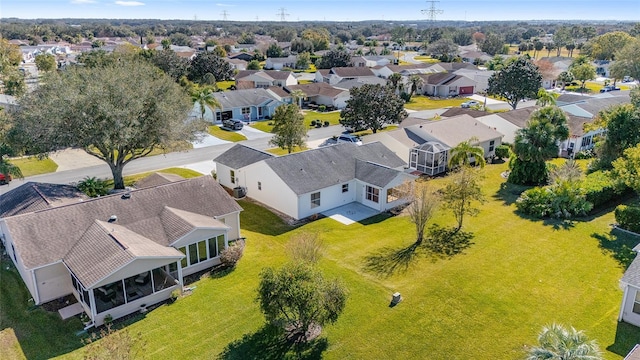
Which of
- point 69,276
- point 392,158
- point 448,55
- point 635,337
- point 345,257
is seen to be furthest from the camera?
point 448,55

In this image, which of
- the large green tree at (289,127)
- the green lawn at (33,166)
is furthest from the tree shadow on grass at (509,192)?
the green lawn at (33,166)

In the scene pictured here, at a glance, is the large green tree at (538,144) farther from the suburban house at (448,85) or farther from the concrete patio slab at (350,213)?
the suburban house at (448,85)

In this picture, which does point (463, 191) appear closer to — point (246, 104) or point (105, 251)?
point (105, 251)

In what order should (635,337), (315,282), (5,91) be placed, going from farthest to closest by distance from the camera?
(5,91) → (635,337) → (315,282)

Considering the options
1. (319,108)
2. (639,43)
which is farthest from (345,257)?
(639,43)

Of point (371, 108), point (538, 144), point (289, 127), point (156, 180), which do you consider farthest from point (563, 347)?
point (371, 108)

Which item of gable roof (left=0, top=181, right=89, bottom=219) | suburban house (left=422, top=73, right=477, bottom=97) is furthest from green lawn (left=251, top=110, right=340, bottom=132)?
gable roof (left=0, top=181, right=89, bottom=219)

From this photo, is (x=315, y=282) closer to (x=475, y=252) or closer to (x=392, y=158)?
(x=475, y=252)
